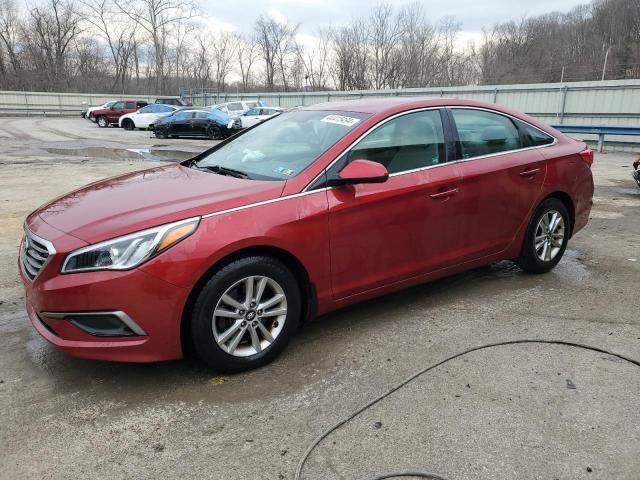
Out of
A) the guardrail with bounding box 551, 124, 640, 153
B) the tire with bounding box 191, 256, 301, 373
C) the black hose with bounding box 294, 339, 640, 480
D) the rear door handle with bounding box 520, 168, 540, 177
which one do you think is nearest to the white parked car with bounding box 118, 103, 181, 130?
the guardrail with bounding box 551, 124, 640, 153

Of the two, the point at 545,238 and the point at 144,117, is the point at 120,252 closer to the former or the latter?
the point at 545,238

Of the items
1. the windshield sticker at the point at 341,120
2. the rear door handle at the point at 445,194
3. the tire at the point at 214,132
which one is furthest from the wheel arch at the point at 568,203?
the tire at the point at 214,132

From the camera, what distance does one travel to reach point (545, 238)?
4.89 metres

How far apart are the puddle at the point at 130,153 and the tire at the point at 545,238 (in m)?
11.7

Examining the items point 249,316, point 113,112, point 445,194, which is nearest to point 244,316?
point 249,316

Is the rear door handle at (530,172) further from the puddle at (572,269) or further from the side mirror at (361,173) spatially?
the side mirror at (361,173)

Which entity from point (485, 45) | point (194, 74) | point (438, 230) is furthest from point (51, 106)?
point (438, 230)

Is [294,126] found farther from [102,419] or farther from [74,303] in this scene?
[102,419]

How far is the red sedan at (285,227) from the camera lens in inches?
113

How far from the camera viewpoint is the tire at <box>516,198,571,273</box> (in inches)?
187

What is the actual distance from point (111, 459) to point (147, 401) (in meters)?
0.49

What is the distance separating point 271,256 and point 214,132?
21.4 m

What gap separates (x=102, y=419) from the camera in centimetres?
278

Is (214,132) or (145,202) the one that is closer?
(145,202)
